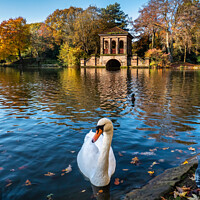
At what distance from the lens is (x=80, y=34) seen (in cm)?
5928

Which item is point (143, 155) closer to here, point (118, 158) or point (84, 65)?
point (118, 158)

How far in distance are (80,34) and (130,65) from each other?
1823 centimetres

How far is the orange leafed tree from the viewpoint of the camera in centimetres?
6181

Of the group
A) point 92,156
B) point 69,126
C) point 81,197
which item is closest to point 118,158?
point 92,156

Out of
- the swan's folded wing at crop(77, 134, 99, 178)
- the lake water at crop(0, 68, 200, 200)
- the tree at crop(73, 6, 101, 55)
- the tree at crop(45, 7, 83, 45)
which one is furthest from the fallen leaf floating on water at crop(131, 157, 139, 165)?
the tree at crop(45, 7, 83, 45)

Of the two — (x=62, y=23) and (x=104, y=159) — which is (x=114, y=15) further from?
(x=104, y=159)

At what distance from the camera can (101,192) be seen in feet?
12.9

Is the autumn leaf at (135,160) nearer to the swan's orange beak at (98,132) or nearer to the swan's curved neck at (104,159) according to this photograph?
the swan's curved neck at (104,159)

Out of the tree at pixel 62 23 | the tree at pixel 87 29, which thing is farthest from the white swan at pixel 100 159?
the tree at pixel 62 23

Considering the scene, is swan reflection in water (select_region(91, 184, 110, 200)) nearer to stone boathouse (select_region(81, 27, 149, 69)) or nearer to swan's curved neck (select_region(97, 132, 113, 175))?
swan's curved neck (select_region(97, 132, 113, 175))

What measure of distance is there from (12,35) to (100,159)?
68527 millimetres

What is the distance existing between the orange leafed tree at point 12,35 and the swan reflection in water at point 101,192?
218ft

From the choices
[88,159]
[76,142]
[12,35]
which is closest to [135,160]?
[88,159]

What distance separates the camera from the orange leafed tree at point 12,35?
6181 cm
